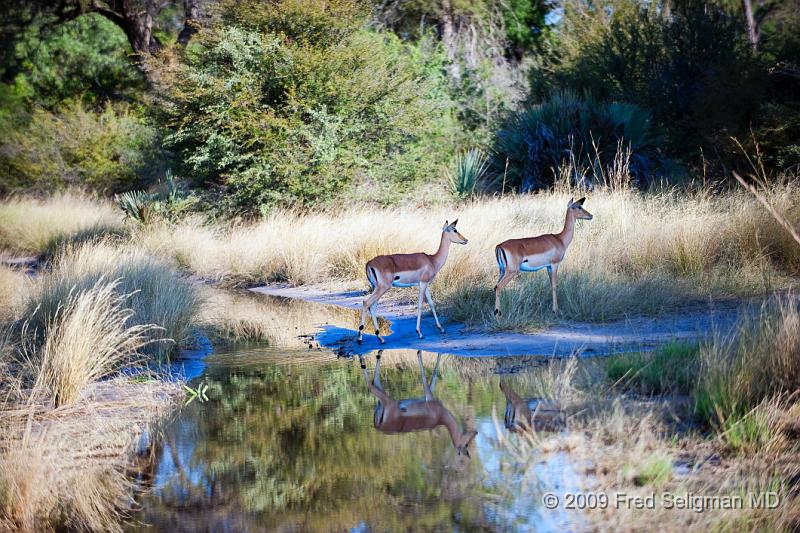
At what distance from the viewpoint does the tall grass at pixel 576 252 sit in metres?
11.4

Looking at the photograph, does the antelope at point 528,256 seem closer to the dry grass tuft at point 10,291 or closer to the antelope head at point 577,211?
the antelope head at point 577,211

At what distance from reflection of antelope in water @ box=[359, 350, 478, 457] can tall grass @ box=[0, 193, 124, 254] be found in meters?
16.6

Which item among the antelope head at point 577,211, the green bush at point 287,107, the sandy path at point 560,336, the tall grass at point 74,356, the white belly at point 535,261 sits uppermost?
the green bush at point 287,107

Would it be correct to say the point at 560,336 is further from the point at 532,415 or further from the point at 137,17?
the point at 137,17

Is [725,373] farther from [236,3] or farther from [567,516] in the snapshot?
[236,3]

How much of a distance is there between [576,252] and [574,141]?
905 centimetres

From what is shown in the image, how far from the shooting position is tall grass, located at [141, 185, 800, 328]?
1140 cm

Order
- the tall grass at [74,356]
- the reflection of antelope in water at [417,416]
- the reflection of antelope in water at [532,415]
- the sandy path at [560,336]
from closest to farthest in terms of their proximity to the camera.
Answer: the reflection of antelope in water at [532,415] → the reflection of antelope in water at [417,416] → the tall grass at [74,356] → the sandy path at [560,336]

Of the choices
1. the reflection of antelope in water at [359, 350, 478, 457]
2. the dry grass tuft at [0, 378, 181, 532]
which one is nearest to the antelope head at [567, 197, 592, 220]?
the reflection of antelope in water at [359, 350, 478, 457]

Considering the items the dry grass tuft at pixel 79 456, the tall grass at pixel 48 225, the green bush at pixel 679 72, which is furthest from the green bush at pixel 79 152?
the dry grass tuft at pixel 79 456

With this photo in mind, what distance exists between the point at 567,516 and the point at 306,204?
1729cm

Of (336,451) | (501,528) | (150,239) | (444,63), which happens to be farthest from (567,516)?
(444,63)

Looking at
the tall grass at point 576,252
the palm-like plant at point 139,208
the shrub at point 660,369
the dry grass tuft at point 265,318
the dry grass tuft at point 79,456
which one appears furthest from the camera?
the palm-like plant at point 139,208

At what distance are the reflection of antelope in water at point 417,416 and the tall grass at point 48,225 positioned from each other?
16596 mm
